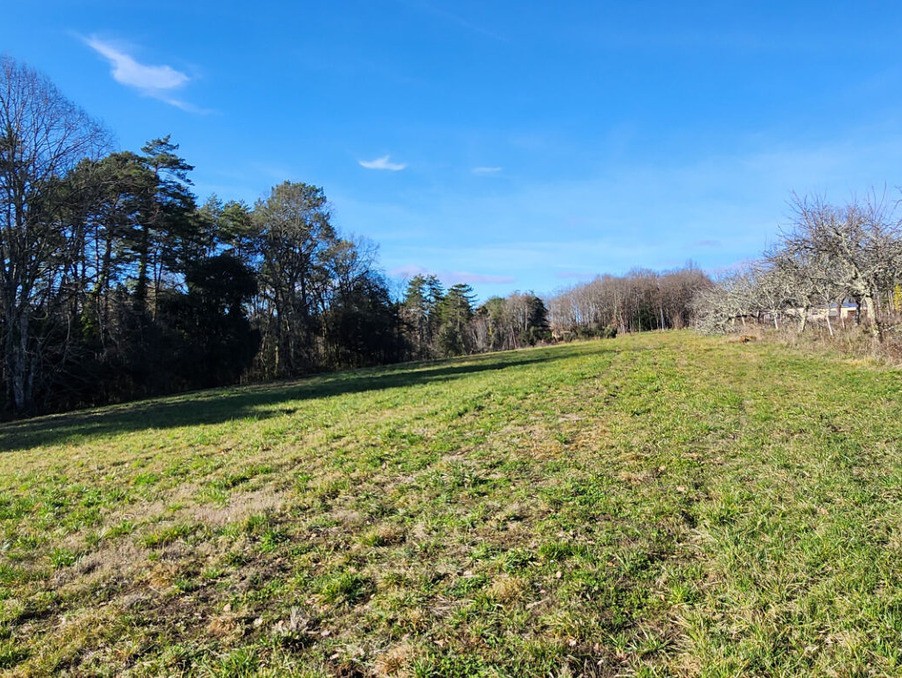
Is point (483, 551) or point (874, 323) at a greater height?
point (874, 323)

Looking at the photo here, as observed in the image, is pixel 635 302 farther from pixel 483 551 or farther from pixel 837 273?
pixel 483 551

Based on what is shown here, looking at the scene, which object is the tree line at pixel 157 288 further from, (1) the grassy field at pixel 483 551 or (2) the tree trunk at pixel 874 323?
(2) the tree trunk at pixel 874 323

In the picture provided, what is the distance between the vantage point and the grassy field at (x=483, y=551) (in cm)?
286

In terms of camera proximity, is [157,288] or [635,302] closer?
[157,288]

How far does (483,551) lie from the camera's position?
4.01 meters

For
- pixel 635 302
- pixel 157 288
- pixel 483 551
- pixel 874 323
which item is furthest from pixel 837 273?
pixel 635 302

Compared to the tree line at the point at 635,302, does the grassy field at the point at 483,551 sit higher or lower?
lower

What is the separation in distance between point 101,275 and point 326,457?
24.1 metres

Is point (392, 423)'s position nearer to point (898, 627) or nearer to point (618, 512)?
point (618, 512)

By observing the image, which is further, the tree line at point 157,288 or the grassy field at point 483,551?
the tree line at point 157,288

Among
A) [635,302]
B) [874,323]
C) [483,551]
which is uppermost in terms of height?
[635,302]

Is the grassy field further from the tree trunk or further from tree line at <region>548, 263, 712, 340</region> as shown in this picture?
tree line at <region>548, 263, 712, 340</region>

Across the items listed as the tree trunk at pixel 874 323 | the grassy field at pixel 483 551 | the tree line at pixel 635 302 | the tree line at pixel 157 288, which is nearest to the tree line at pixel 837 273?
the tree trunk at pixel 874 323

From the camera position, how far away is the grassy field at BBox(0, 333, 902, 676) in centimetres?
286
